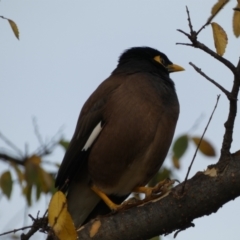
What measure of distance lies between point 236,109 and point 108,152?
1.49 meters

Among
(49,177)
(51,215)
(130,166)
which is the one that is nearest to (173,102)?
(130,166)

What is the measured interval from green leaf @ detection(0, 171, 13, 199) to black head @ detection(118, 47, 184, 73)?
1434mm

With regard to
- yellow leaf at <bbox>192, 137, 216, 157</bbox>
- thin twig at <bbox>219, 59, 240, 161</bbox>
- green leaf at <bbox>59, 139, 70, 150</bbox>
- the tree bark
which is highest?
thin twig at <bbox>219, 59, 240, 161</bbox>

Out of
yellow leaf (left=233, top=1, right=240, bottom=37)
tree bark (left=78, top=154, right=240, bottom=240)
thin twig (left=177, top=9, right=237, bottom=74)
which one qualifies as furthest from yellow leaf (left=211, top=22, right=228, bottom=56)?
tree bark (left=78, top=154, right=240, bottom=240)

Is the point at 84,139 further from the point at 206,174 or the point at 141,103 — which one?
the point at 206,174

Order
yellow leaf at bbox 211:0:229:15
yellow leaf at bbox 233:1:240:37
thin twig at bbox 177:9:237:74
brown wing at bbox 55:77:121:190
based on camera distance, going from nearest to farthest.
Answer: thin twig at bbox 177:9:237:74
yellow leaf at bbox 211:0:229:15
yellow leaf at bbox 233:1:240:37
brown wing at bbox 55:77:121:190

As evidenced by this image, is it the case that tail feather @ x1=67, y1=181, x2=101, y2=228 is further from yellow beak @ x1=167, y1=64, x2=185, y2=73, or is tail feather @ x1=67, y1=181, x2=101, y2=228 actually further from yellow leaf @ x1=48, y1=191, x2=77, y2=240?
yellow leaf @ x1=48, y1=191, x2=77, y2=240

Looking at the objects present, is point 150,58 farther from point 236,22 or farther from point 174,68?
point 236,22

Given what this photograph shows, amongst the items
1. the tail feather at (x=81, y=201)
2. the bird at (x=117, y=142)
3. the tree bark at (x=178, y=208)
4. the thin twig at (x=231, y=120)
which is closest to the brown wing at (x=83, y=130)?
the bird at (x=117, y=142)

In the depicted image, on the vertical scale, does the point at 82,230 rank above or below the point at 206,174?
below

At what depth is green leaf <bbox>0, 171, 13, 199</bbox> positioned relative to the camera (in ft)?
12.8

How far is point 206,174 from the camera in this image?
9.47 feet

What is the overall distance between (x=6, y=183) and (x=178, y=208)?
149 centimetres

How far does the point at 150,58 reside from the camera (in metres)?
4.81
